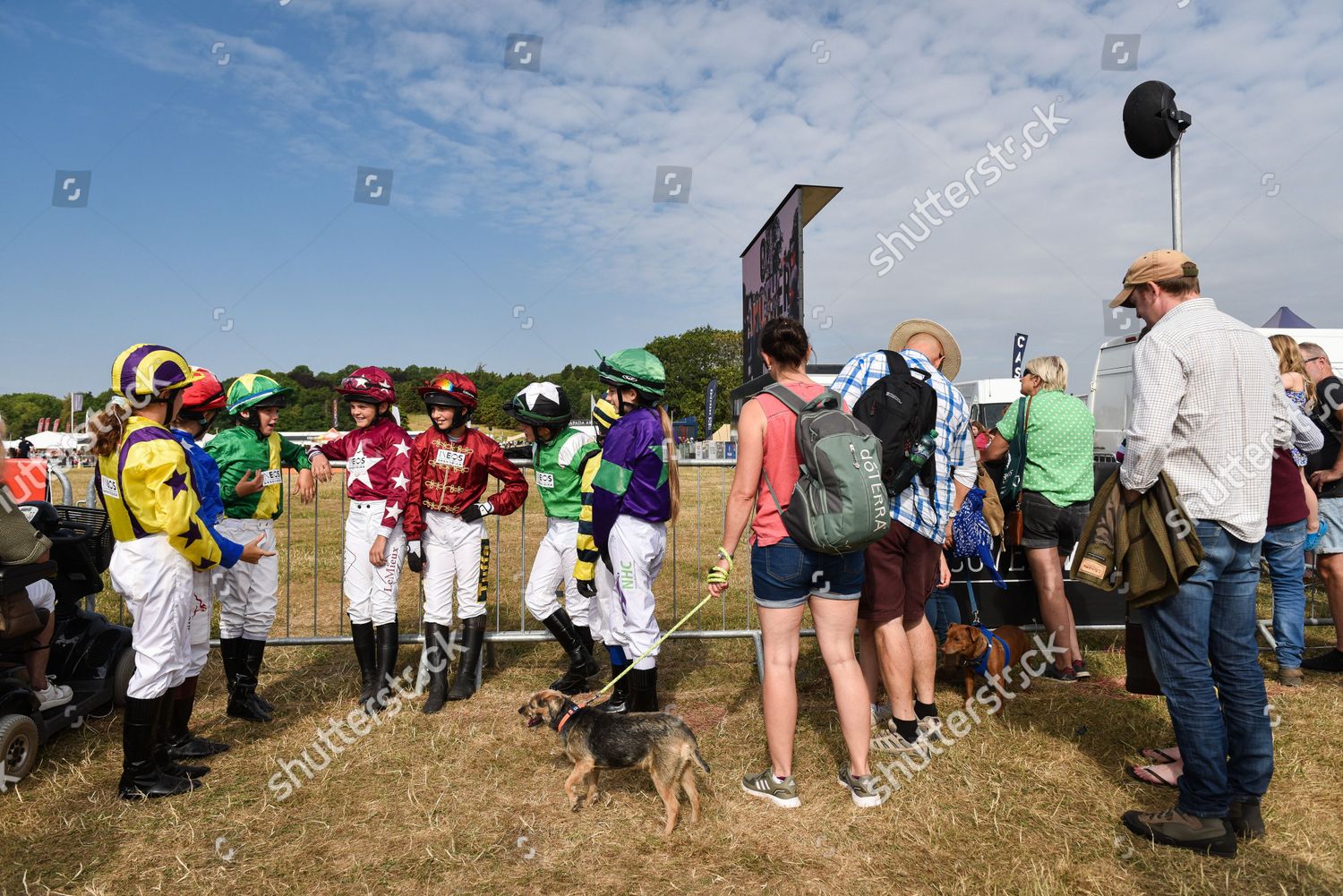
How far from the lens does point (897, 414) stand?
346 cm

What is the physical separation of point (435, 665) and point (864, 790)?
105 inches

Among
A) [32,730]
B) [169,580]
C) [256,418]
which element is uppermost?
[256,418]

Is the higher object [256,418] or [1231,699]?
[256,418]

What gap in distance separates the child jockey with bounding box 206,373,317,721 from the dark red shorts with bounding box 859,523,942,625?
3.42 meters

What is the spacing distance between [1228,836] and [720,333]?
72508 millimetres

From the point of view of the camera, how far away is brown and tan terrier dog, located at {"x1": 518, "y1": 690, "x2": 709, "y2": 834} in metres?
3.21

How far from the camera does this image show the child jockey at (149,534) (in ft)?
11.0

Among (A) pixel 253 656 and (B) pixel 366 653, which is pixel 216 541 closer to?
(A) pixel 253 656

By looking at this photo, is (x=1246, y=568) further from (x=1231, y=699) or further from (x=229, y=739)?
(x=229, y=739)

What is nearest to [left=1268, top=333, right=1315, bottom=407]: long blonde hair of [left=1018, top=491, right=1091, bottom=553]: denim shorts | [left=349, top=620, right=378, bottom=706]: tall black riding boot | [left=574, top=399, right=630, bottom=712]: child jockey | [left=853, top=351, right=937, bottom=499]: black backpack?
[left=1018, top=491, right=1091, bottom=553]: denim shorts

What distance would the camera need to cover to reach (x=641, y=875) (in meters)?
2.90

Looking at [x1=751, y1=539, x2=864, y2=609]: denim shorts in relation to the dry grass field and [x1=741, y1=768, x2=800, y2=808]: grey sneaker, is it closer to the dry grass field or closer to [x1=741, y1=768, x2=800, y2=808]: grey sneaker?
[x1=741, y1=768, x2=800, y2=808]: grey sneaker

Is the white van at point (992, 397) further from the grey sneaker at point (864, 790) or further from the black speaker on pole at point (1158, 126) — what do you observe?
the grey sneaker at point (864, 790)

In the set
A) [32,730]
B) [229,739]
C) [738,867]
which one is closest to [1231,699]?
[738,867]
